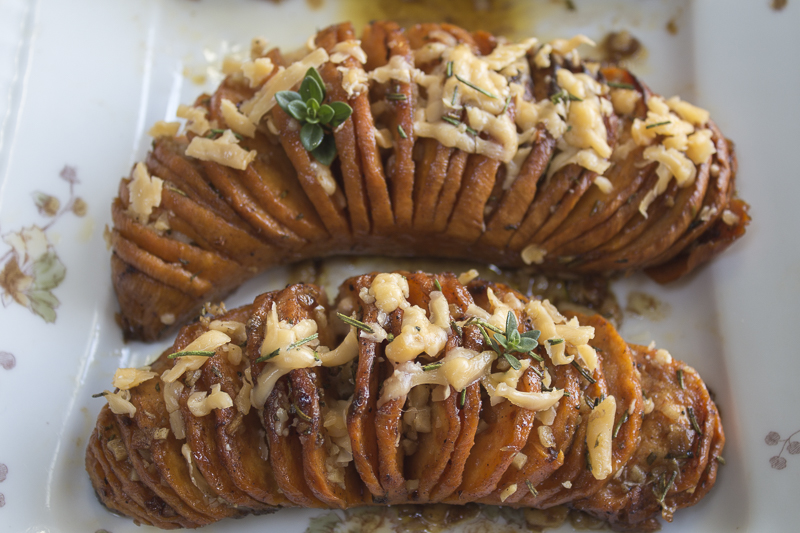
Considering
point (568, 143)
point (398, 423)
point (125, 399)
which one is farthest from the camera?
point (568, 143)

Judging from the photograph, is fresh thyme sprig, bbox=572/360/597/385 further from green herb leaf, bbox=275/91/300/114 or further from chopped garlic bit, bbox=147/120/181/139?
chopped garlic bit, bbox=147/120/181/139

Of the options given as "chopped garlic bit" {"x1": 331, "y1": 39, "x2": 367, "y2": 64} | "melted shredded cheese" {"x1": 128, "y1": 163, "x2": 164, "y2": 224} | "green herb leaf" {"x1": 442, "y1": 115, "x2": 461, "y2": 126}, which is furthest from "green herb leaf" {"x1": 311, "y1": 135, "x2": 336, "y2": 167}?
"melted shredded cheese" {"x1": 128, "y1": 163, "x2": 164, "y2": 224}

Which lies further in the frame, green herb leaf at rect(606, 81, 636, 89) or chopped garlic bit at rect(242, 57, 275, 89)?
green herb leaf at rect(606, 81, 636, 89)

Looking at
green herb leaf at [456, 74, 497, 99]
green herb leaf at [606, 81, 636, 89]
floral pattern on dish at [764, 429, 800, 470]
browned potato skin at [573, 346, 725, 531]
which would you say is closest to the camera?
browned potato skin at [573, 346, 725, 531]

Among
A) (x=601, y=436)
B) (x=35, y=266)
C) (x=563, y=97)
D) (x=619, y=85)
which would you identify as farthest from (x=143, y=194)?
(x=619, y=85)

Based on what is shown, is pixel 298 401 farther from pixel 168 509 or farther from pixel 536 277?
pixel 536 277

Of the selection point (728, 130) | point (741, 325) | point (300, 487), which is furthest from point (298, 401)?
point (728, 130)
